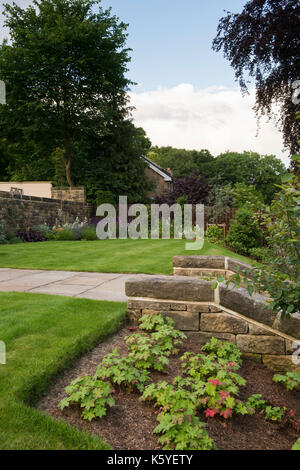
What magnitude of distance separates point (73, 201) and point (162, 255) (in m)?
9.92

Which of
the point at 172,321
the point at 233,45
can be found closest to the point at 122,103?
the point at 233,45

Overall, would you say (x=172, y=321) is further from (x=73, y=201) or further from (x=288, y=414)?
(x=73, y=201)

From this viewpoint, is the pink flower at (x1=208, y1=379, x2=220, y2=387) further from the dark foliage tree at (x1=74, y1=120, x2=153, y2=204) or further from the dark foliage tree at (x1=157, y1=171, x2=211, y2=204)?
the dark foliage tree at (x1=74, y1=120, x2=153, y2=204)

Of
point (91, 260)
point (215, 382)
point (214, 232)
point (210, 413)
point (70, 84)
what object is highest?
point (70, 84)

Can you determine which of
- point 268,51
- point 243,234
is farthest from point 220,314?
point 268,51

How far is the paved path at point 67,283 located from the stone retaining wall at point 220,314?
585 millimetres

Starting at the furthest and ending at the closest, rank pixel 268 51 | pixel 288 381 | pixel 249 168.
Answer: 1. pixel 249 168
2. pixel 268 51
3. pixel 288 381

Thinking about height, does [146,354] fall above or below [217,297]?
below

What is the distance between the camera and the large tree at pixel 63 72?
1803 centimetres

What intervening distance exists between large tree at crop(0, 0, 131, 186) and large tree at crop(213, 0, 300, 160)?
11.6 metres

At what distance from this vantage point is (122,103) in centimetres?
2120

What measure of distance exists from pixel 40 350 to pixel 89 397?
677 mm

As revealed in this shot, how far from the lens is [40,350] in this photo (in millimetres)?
2553

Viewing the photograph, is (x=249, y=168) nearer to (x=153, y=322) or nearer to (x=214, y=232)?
(x=214, y=232)
